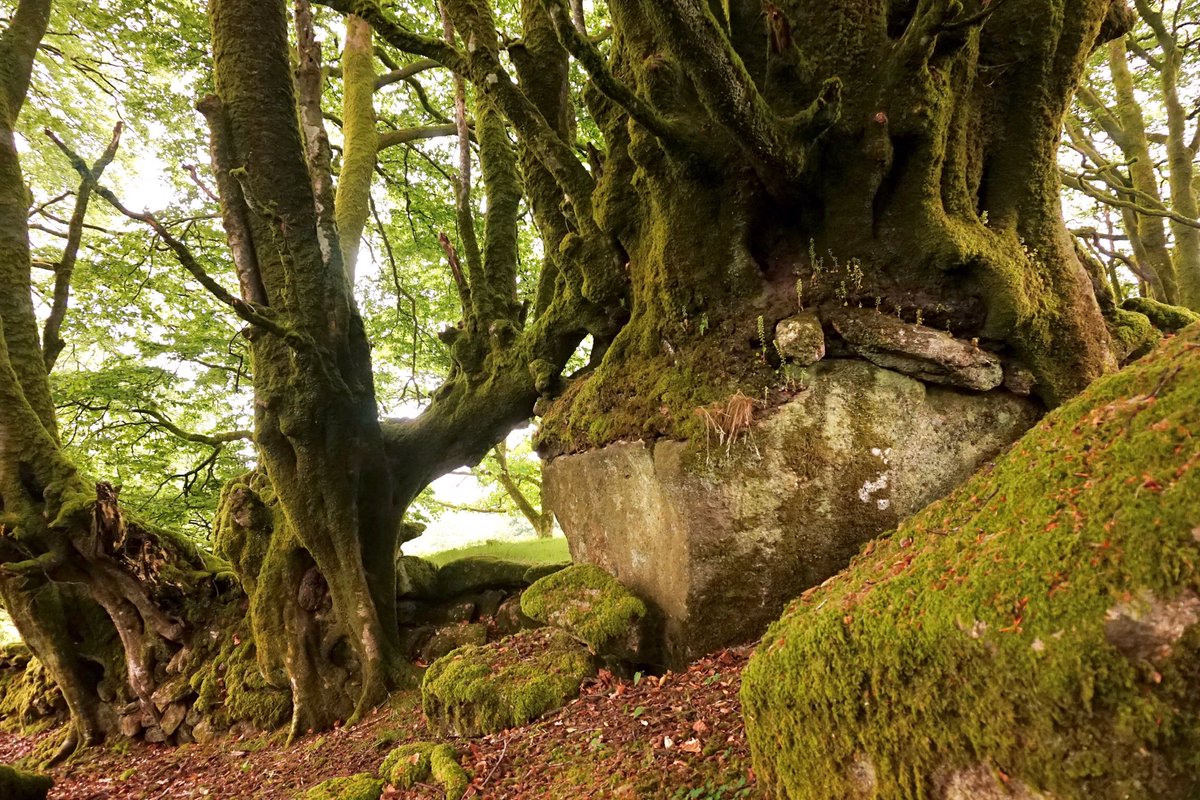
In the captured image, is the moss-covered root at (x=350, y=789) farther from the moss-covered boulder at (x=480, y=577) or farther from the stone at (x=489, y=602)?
the moss-covered boulder at (x=480, y=577)

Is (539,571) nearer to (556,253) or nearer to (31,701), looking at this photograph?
(556,253)

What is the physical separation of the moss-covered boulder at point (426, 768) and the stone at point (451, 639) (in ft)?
9.19

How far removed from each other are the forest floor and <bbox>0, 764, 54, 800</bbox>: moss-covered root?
1174 millimetres

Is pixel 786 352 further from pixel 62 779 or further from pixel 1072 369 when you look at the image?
pixel 62 779

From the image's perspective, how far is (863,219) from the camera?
420 centimetres

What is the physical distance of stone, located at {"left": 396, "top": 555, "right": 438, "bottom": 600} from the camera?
7.47m

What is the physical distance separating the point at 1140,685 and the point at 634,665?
3292mm

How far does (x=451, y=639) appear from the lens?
6977mm

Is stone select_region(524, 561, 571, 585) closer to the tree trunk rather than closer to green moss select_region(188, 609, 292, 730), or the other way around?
green moss select_region(188, 609, 292, 730)

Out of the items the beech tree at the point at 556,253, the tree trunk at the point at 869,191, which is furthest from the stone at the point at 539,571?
the tree trunk at the point at 869,191

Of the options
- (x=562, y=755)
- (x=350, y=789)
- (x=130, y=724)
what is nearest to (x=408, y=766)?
(x=350, y=789)

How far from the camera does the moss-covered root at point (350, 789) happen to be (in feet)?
12.2

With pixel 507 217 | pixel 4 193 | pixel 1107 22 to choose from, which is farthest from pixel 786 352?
pixel 4 193

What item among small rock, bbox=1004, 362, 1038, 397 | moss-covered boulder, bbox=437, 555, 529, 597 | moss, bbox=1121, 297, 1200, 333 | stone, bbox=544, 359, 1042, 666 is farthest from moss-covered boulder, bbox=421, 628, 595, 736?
moss, bbox=1121, 297, 1200, 333
